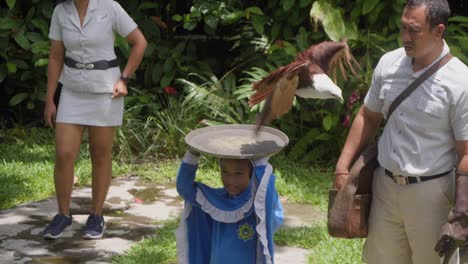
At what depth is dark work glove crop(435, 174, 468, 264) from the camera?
112 inches

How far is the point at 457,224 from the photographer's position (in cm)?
287

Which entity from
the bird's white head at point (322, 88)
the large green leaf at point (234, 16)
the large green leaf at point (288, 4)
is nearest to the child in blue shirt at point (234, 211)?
the bird's white head at point (322, 88)

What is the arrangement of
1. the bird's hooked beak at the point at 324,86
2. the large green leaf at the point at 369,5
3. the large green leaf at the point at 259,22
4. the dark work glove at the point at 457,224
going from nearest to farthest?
the dark work glove at the point at 457,224, the bird's hooked beak at the point at 324,86, the large green leaf at the point at 369,5, the large green leaf at the point at 259,22

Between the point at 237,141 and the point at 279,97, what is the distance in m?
0.31

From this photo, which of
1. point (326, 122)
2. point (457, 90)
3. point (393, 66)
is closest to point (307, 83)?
point (393, 66)

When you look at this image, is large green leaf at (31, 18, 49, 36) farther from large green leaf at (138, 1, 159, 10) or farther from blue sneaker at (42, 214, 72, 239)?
blue sneaker at (42, 214, 72, 239)

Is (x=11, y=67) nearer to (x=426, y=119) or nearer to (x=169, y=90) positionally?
(x=169, y=90)

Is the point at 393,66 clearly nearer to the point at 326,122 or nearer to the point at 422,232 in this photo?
the point at 422,232

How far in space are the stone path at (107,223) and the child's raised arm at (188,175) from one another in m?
1.50

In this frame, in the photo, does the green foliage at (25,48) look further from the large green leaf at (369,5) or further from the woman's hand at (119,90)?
the large green leaf at (369,5)

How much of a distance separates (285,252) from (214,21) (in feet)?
11.0

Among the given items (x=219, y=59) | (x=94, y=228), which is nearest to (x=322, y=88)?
(x=94, y=228)

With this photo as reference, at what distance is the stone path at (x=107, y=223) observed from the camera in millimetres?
4730

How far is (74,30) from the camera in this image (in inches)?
186
